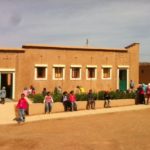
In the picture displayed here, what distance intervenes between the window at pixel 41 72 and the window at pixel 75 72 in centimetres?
244

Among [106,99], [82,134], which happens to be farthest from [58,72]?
[82,134]

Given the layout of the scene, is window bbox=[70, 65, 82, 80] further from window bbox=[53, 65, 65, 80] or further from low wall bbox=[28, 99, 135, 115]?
low wall bbox=[28, 99, 135, 115]

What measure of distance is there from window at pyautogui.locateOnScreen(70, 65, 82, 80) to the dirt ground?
397 inches

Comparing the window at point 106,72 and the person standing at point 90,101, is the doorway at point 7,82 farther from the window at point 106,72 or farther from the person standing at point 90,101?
the window at point 106,72

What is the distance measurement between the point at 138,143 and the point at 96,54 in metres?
20.3

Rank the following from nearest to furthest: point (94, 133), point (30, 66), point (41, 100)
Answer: point (94, 133)
point (41, 100)
point (30, 66)

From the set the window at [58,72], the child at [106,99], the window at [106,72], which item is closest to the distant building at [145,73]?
the window at [106,72]

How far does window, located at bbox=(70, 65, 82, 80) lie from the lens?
3656 cm

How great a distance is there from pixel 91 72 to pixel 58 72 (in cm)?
324

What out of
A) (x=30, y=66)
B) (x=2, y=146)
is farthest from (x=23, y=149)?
(x=30, y=66)

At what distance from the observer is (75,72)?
121ft

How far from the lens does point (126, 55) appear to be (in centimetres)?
3941

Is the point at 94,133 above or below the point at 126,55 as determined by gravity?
below

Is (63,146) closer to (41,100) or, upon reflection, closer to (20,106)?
(20,106)
